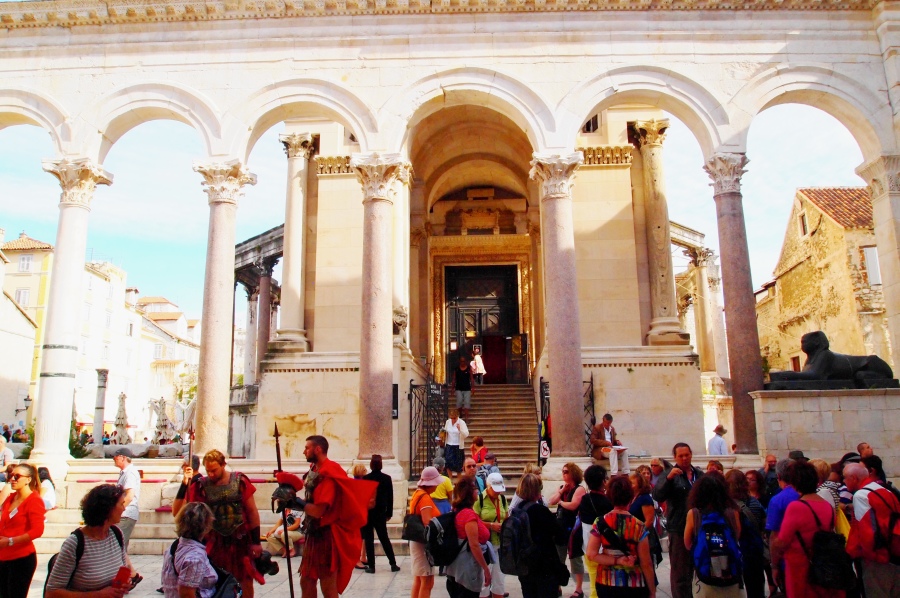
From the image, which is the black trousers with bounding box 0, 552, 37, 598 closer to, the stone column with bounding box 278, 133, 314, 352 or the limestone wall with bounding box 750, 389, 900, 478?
the stone column with bounding box 278, 133, 314, 352

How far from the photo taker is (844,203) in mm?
28266

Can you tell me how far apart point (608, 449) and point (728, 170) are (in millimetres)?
6554

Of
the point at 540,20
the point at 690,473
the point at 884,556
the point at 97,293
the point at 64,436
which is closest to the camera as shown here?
the point at 884,556

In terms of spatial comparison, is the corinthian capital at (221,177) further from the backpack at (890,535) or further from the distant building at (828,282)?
the distant building at (828,282)

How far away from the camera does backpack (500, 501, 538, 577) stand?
5.55m

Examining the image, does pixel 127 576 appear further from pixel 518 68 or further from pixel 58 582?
pixel 518 68

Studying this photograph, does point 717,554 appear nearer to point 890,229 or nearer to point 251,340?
point 890,229

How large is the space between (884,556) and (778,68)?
34.9ft

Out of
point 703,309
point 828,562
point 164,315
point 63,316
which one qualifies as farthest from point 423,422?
point 164,315

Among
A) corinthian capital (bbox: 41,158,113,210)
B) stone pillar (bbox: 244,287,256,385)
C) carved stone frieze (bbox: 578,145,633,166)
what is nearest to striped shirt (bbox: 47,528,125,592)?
corinthian capital (bbox: 41,158,113,210)

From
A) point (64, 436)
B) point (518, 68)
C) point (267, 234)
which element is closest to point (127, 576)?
point (64, 436)

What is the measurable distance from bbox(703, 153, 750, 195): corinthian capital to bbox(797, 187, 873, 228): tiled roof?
52.6 feet

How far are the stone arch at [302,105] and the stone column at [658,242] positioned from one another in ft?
22.2

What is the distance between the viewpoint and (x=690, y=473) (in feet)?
22.6
